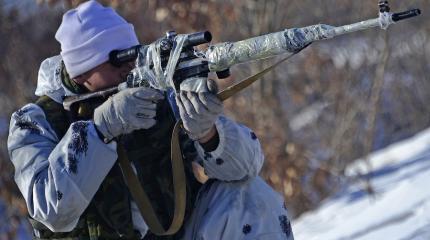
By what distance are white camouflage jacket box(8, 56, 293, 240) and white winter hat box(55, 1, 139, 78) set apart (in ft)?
0.33

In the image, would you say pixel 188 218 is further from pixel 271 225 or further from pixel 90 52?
pixel 90 52

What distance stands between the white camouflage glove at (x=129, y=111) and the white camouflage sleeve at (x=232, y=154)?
210 millimetres

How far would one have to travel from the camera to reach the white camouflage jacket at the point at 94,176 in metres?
3.31

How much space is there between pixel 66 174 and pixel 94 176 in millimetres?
81

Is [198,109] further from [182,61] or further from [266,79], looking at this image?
[266,79]

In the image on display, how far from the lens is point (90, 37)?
3.54 meters

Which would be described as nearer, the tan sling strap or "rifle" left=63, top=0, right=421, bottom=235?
"rifle" left=63, top=0, right=421, bottom=235

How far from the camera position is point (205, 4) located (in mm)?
6070

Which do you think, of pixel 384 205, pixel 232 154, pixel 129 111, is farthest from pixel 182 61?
pixel 384 205

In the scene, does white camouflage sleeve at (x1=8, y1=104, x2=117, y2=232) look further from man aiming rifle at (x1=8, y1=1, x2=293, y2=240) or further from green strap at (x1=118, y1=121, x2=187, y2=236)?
green strap at (x1=118, y1=121, x2=187, y2=236)

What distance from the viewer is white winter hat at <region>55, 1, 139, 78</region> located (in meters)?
3.51

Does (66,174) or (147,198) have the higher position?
(66,174)

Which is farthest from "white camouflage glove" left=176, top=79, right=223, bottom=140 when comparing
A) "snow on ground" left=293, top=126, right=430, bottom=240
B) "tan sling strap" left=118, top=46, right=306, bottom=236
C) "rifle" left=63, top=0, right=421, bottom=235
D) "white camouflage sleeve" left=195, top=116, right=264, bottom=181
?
"snow on ground" left=293, top=126, right=430, bottom=240

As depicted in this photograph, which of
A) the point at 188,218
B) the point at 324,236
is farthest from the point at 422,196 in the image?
the point at 188,218
